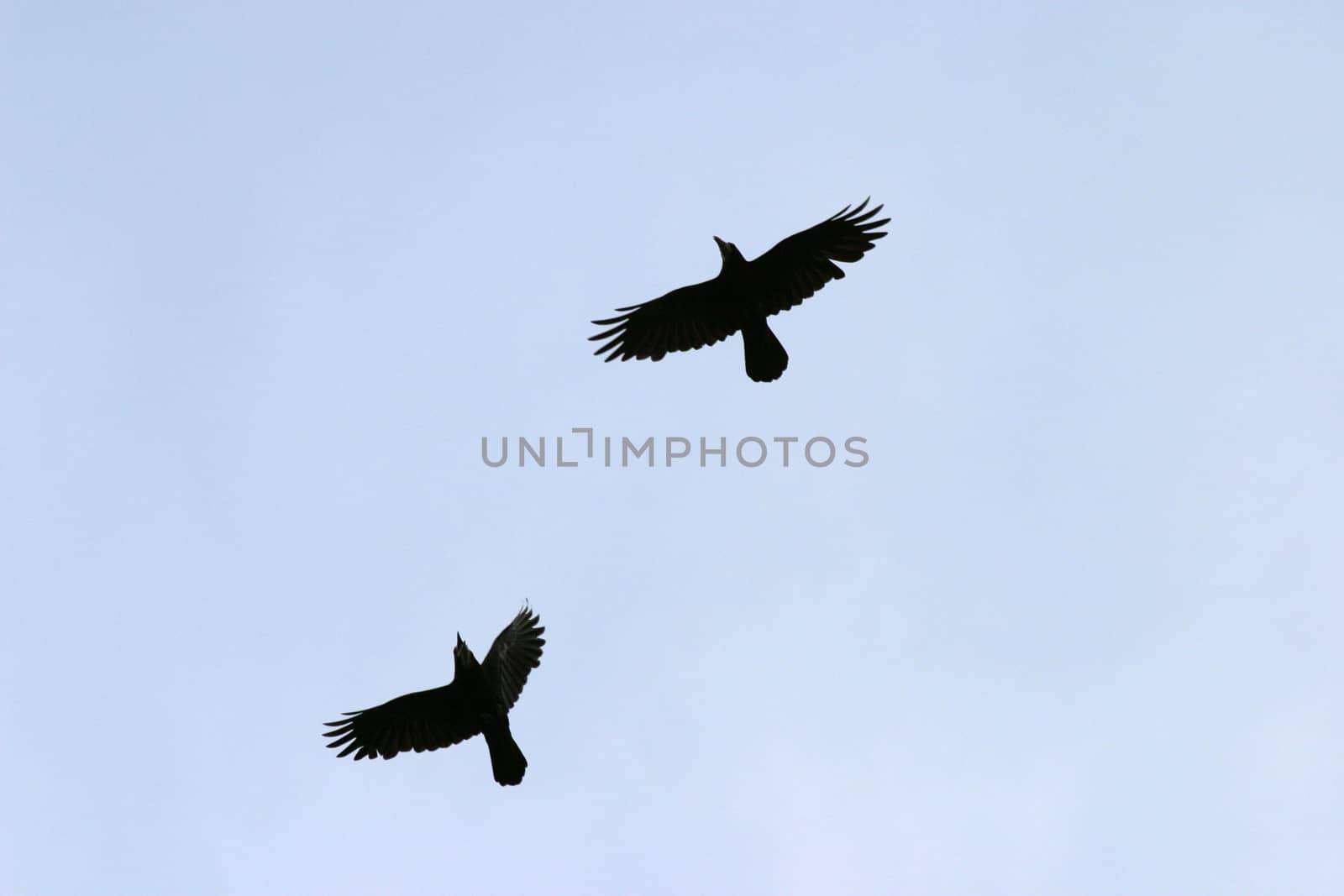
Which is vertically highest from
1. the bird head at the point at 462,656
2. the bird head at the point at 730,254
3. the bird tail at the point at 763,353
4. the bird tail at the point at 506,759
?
the bird head at the point at 730,254

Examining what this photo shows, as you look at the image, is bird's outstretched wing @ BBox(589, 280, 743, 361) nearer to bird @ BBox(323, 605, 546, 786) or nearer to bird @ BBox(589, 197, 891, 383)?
bird @ BBox(589, 197, 891, 383)

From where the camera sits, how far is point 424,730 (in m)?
12.7

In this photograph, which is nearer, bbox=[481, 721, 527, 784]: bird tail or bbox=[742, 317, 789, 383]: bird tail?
bbox=[481, 721, 527, 784]: bird tail

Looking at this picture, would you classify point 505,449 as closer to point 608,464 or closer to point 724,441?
point 608,464

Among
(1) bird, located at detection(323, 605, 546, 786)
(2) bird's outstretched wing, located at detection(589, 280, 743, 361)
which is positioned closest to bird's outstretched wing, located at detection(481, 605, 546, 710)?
(1) bird, located at detection(323, 605, 546, 786)

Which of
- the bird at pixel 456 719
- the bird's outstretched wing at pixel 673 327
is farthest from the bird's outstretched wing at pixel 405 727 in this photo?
the bird's outstretched wing at pixel 673 327

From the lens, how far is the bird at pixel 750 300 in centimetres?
1250

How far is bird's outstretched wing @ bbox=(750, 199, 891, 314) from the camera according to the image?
40.8 ft

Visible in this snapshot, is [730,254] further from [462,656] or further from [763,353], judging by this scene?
[462,656]

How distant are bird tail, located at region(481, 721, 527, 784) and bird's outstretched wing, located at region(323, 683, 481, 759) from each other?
39cm

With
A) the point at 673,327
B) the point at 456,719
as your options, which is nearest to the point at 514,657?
the point at 456,719

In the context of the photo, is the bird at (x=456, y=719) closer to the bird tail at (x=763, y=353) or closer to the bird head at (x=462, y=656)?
the bird head at (x=462, y=656)

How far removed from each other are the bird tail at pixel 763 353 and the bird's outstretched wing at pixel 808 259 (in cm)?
20

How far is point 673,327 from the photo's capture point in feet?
42.5
